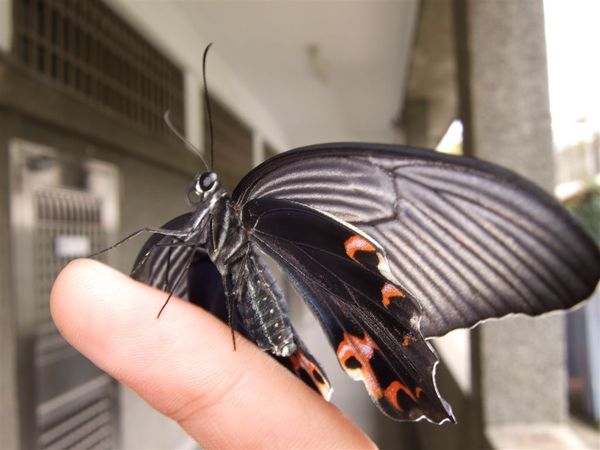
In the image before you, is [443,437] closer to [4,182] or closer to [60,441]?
[60,441]

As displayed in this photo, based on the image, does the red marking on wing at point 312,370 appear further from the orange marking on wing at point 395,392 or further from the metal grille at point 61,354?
the metal grille at point 61,354

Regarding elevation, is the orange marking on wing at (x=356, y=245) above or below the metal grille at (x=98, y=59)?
below

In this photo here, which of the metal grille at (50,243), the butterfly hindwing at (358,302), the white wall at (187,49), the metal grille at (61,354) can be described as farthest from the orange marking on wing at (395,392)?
the white wall at (187,49)

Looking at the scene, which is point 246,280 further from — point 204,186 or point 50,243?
point 50,243

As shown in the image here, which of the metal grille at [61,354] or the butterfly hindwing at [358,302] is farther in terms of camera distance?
the metal grille at [61,354]

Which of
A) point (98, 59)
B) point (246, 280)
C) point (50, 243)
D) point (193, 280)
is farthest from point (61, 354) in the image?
point (246, 280)

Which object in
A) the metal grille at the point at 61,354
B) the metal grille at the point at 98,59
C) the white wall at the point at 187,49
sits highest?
the white wall at the point at 187,49

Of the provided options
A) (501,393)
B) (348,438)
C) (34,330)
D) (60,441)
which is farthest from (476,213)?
(60,441)
